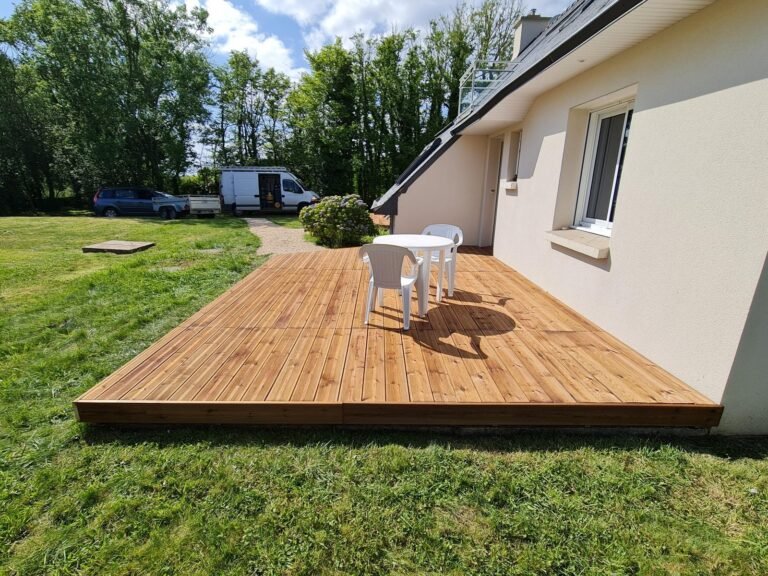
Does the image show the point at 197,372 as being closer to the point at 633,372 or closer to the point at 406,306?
the point at 406,306

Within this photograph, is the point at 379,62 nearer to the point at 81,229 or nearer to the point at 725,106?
the point at 81,229

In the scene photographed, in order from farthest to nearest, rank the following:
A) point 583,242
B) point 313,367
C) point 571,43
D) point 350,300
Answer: point 350,300, point 583,242, point 571,43, point 313,367

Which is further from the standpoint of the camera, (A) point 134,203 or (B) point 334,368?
(A) point 134,203

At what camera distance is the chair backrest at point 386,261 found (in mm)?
3242

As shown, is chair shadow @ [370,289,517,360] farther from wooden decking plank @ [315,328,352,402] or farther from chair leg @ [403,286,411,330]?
wooden decking plank @ [315,328,352,402]

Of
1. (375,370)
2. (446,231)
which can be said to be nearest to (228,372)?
(375,370)

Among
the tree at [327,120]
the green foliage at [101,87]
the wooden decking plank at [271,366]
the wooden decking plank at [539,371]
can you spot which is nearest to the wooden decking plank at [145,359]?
the wooden decking plank at [271,366]

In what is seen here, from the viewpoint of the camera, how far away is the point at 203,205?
16516 millimetres

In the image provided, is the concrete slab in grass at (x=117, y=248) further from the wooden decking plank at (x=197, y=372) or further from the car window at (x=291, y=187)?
the car window at (x=291, y=187)

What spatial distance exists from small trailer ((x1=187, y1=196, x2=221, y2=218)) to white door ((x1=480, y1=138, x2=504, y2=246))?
13308mm

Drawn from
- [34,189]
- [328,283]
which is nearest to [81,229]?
[328,283]

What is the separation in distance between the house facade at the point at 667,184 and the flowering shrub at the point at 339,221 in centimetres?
513

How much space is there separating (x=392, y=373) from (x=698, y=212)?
2357mm

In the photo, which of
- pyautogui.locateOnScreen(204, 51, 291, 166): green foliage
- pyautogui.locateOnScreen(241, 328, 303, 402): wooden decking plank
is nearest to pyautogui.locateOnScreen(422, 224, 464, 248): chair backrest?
pyautogui.locateOnScreen(241, 328, 303, 402): wooden decking plank
